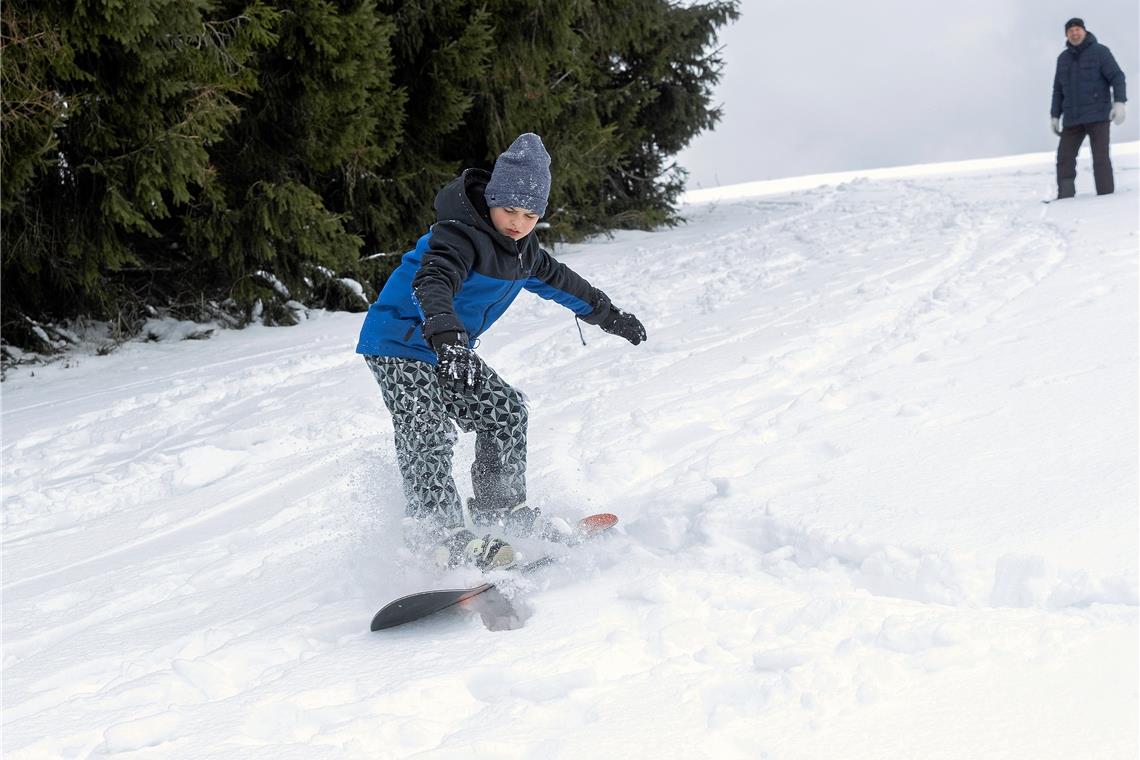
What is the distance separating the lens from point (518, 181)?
10.9ft

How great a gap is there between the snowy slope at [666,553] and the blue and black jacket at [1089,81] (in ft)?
16.1

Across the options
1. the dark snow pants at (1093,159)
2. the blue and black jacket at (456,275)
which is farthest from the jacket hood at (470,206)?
the dark snow pants at (1093,159)

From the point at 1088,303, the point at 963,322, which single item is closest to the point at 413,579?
the point at 963,322

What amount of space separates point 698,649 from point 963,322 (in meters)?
3.95

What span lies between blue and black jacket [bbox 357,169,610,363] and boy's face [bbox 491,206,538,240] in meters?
0.03

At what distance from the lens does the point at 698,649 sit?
2592 millimetres

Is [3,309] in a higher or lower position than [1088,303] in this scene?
higher

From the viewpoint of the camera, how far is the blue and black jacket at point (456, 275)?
320cm

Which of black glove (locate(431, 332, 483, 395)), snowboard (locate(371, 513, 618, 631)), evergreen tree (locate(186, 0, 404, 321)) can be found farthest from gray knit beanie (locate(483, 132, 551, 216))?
evergreen tree (locate(186, 0, 404, 321))

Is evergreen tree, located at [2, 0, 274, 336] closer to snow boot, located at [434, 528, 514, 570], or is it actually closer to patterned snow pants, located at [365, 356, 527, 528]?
patterned snow pants, located at [365, 356, 527, 528]

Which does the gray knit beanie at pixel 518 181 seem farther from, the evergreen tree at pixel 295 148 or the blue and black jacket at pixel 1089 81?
the blue and black jacket at pixel 1089 81

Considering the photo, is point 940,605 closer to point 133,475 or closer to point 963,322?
point 963,322

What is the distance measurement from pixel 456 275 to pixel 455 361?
39 centimetres

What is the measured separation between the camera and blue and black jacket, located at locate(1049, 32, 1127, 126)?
11.1 metres
